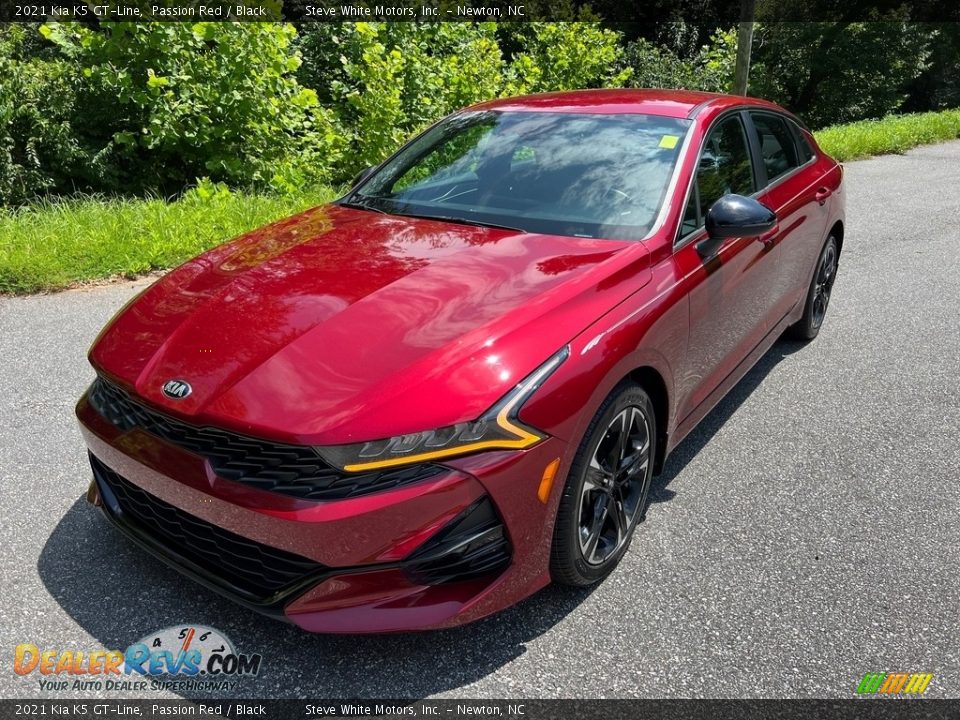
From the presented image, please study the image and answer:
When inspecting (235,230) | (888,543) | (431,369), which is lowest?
(888,543)

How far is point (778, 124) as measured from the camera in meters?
4.37

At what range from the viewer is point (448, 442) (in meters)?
2.04

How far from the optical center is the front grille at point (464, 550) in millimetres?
2061

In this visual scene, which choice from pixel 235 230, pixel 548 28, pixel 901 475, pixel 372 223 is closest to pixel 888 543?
pixel 901 475

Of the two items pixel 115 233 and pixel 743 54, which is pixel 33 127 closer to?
pixel 115 233

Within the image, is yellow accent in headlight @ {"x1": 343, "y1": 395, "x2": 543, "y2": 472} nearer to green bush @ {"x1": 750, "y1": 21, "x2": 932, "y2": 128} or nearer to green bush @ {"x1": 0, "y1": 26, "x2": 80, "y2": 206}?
green bush @ {"x1": 0, "y1": 26, "x2": 80, "y2": 206}

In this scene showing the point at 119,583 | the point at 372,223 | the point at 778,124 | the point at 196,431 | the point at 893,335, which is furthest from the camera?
the point at 893,335

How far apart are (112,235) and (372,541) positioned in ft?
16.3

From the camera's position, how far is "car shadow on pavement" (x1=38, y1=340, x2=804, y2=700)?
7.34 feet

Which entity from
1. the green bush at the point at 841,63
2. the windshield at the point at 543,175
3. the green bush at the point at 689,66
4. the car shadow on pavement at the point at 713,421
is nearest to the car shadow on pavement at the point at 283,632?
the car shadow on pavement at the point at 713,421

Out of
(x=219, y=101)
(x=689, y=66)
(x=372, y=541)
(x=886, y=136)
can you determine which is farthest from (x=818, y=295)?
(x=689, y=66)

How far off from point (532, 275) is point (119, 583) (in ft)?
5.80

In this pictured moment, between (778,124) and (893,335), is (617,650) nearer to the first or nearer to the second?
(778,124)

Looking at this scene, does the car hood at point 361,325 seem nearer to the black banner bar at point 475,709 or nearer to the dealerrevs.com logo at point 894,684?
the black banner bar at point 475,709
